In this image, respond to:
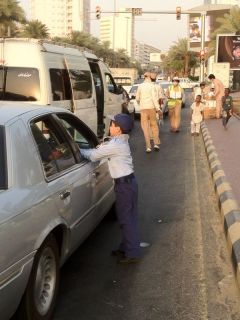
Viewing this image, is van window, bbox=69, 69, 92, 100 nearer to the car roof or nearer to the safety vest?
the car roof

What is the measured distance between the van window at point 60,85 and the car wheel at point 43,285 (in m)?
5.00

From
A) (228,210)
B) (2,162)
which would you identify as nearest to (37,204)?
(2,162)

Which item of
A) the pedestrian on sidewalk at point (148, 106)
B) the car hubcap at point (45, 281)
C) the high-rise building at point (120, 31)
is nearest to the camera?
the car hubcap at point (45, 281)

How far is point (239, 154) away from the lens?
1082cm

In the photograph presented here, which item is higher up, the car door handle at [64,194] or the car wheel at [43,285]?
the car door handle at [64,194]

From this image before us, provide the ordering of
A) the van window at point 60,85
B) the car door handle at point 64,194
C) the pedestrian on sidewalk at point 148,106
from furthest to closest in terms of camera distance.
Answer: the pedestrian on sidewalk at point 148,106 → the van window at point 60,85 → the car door handle at point 64,194

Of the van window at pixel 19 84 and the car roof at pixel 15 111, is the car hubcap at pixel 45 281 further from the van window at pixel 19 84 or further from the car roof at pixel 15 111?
the van window at pixel 19 84

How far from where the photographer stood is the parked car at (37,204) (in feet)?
10.1

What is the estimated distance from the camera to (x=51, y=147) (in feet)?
13.8

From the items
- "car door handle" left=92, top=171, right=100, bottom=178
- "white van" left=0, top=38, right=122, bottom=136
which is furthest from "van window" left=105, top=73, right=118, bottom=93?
"car door handle" left=92, top=171, right=100, bottom=178

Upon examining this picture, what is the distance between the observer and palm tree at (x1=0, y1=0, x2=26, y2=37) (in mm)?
44344

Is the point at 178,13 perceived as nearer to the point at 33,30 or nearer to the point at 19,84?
the point at 19,84

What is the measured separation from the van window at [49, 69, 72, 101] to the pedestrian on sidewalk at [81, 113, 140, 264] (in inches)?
147

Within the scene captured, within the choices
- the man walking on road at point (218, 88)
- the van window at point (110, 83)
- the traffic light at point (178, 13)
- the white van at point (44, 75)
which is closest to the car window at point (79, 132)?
the white van at point (44, 75)
